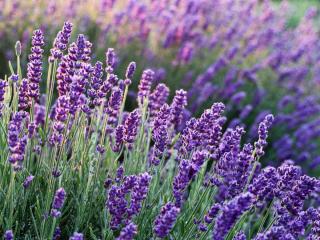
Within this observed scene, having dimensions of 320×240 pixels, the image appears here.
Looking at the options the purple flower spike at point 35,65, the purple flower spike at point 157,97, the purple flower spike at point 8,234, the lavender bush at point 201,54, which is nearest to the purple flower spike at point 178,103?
the purple flower spike at point 157,97

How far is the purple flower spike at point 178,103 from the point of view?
2.43 meters

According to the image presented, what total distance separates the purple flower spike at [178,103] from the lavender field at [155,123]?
1 centimetres

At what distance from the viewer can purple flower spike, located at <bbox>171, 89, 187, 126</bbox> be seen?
2.43 metres

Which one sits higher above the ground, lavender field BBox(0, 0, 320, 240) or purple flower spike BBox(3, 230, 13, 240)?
lavender field BBox(0, 0, 320, 240)

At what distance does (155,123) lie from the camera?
234 cm

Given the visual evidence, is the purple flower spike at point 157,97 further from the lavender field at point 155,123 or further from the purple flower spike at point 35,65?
the purple flower spike at point 35,65

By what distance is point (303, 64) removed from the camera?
21.4 feet

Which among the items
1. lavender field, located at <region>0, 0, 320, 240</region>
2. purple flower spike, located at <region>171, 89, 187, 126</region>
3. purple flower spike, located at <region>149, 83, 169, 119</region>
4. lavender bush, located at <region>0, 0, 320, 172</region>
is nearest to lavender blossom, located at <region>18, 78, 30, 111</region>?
lavender field, located at <region>0, 0, 320, 240</region>

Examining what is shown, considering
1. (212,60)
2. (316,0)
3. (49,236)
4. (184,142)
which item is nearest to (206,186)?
(184,142)

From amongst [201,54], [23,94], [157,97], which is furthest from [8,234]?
[201,54]

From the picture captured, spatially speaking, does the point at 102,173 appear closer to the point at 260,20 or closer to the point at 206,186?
the point at 206,186

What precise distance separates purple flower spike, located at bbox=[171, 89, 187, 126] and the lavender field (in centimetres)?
1

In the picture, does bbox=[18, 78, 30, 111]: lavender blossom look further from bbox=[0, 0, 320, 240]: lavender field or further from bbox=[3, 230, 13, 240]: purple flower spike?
bbox=[3, 230, 13, 240]: purple flower spike

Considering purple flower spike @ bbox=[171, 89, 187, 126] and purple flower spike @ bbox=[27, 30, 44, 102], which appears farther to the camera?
purple flower spike @ bbox=[171, 89, 187, 126]
